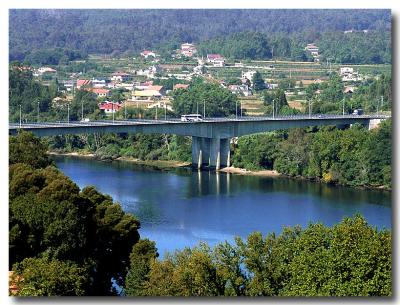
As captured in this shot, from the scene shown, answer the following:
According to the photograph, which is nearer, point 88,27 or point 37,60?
point 37,60

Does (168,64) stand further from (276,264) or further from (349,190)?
(276,264)

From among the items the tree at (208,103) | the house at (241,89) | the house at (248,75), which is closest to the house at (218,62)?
the house at (248,75)

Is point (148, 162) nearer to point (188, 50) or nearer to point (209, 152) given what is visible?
point (209, 152)

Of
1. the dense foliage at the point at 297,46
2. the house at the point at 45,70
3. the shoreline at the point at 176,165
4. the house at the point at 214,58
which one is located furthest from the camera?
the house at the point at 214,58

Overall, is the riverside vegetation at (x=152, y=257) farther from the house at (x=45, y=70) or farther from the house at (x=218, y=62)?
the house at (x=218, y=62)

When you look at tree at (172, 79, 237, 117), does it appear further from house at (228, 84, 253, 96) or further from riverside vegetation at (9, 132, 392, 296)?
riverside vegetation at (9, 132, 392, 296)

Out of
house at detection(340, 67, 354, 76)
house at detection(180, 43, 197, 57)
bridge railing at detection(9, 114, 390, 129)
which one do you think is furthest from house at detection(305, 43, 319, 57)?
bridge railing at detection(9, 114, 390, 129)

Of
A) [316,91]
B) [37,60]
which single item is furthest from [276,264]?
[37,60]
